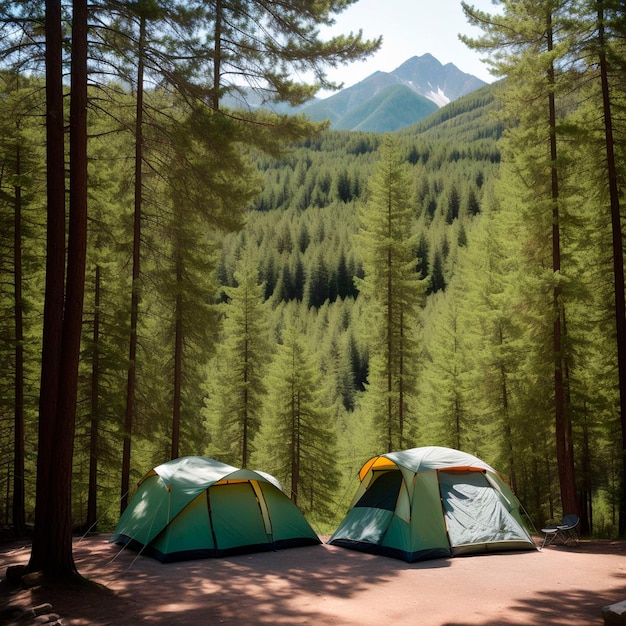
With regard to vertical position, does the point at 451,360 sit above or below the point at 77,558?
above

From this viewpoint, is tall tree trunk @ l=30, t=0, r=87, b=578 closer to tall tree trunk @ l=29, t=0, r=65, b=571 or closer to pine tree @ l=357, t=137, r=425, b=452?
tall tree trunk @ l=29, t=0, r=65, b=571

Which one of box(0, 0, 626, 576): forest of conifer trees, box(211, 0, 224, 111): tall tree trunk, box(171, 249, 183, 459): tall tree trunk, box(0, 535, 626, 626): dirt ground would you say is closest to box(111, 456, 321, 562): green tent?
box(0, 535, 626, 626): dirt ground

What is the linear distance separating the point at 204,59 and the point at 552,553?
35.3ft

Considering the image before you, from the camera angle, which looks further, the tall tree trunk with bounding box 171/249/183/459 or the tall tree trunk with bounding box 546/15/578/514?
the tall tree trunk with bounding box 171/249/183/459

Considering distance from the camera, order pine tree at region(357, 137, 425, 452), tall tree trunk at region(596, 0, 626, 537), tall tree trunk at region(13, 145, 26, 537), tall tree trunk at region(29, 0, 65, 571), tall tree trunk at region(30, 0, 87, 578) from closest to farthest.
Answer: tall tree trunk at region(30, 0, 87, 578) → tall tree trunk at region(29, 0, 65, 571) → tall tree trunk at region(596, 0, 626, 537) → tall tree trunk at region(13, 145, 26, 537) → pine tree at region(357, 137, 425, 452)

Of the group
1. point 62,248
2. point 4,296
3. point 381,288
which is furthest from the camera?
point 381,288

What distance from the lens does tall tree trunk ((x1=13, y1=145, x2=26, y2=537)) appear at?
524 inches

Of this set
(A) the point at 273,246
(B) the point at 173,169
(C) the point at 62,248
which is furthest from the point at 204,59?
(A) the point at 273,246

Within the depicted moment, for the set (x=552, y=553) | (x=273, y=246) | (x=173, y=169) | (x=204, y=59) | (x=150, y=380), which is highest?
(x=273, y=246)

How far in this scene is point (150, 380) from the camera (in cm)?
1628

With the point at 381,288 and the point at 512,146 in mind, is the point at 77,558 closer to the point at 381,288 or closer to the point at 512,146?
the point at 512,146

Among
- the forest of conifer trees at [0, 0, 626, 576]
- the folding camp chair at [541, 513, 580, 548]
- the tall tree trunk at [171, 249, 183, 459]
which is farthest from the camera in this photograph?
the tall tree trunk at [171, 249, 183, 459]

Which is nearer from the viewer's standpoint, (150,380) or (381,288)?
(150,380)

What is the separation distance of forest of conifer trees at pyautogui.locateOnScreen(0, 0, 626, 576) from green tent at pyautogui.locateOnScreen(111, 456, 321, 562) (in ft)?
9.04
